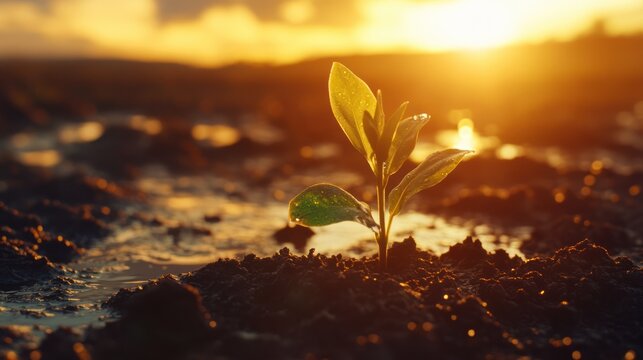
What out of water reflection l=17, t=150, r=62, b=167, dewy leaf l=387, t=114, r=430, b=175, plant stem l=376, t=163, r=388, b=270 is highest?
water reflection l=17, t=150, r=62, b=167

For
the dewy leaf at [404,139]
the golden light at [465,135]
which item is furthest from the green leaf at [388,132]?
the golden light at [465,135]

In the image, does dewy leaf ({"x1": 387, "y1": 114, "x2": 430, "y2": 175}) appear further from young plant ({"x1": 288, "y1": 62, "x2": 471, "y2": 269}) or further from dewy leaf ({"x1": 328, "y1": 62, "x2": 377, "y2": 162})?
dewy leaf ({"x1": 328, "y1": 62, "x2": 377, "y2": 162})

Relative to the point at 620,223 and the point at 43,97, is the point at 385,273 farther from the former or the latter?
the point at 43,97

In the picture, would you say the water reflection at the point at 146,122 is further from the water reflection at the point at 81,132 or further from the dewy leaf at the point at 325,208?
the dewy leaf at the point at 325,208

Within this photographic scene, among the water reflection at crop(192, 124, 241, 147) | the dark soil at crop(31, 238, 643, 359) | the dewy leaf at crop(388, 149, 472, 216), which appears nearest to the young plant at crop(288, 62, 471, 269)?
the dewy leaf at crop(388, 149, 472, 216)

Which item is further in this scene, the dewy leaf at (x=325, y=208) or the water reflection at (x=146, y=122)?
the water reflection at (x=146, y=122)

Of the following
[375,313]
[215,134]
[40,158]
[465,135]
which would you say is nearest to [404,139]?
[375,313]

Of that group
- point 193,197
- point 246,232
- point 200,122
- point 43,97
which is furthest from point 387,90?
point 246,232
